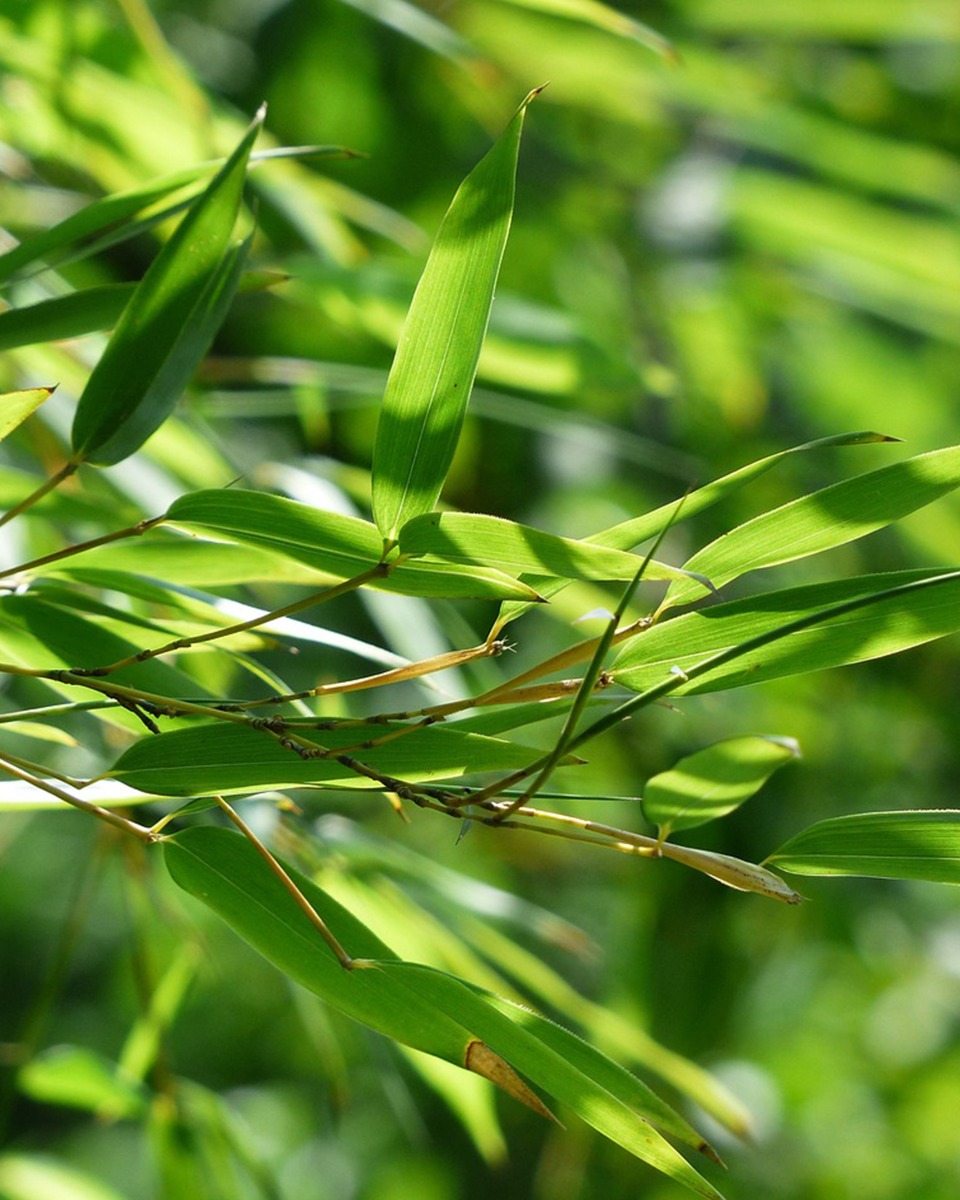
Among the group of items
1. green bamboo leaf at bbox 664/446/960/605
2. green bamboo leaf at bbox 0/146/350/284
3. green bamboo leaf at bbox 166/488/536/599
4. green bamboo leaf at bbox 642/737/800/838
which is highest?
green bamboo leaf at bbox 0/146/350/284

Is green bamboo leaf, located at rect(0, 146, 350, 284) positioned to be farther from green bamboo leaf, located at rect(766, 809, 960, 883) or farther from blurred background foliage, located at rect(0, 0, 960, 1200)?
blurred background foliage, located at rect(0, 0, 960, 1200)

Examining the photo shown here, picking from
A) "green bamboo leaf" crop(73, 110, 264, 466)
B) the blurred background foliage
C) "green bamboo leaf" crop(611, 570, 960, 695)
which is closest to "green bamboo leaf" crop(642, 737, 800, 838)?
"green bamboo leaf" crop(611, 570, 960, 695)

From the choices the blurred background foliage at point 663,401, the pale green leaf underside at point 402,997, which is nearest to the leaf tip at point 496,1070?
the pale green leaf underside at point 402,997

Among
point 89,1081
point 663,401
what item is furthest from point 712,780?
point 663,401

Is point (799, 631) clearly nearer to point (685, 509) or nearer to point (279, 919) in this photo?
point (685, 509)

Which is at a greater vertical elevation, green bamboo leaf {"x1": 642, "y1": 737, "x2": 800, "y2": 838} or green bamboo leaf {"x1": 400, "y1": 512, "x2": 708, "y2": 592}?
green bamboo leaf {"x1": 400, "y1": 512, "x2": 708, "y2": 592}

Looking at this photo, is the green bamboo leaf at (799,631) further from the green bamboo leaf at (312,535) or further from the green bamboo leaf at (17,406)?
the green bamboo leaf at (17,406)
